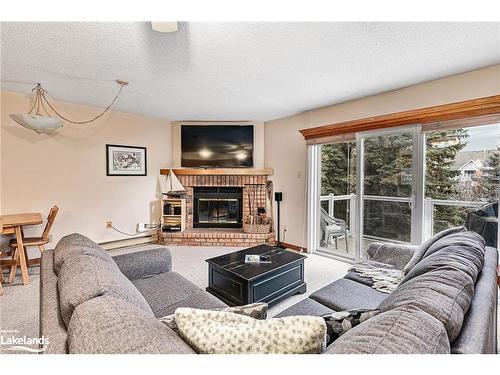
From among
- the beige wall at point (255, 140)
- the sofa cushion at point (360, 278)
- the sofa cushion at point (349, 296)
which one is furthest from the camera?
the beige wall at point (255, 140)

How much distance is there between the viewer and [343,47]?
2.07 meters

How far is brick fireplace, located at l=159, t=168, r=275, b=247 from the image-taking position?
4.46 metres

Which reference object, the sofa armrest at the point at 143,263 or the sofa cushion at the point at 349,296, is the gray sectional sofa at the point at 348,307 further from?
the sofa armrest at the point at 143,263

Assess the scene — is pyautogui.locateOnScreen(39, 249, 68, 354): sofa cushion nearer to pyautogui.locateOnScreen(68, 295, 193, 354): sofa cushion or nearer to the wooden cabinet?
pyautogui.locateOnScreen(68, 295, 193, 354): sofa cushion

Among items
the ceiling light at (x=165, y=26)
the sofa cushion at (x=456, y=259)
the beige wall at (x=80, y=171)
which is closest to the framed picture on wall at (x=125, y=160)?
the beige wall at (x=80, y=171)

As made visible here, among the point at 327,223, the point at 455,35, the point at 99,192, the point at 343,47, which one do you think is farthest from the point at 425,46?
the point at 99,192

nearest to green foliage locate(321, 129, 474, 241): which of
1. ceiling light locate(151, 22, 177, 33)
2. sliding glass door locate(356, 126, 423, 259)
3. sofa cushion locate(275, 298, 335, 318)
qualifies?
sliding glass door locate(356, 126, 423, 259)

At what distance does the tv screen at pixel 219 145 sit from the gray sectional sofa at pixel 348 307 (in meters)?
3.24

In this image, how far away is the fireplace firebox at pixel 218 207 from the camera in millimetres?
4871

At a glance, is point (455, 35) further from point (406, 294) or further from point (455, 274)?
point (406, 294)

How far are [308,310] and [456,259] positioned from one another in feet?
2.81

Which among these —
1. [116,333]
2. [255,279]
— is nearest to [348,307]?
[255,279]

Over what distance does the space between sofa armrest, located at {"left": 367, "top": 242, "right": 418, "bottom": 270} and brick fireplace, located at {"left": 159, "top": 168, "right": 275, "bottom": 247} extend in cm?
215

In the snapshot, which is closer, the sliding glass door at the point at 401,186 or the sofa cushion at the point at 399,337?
the sofa cushion at the point at 399,337
